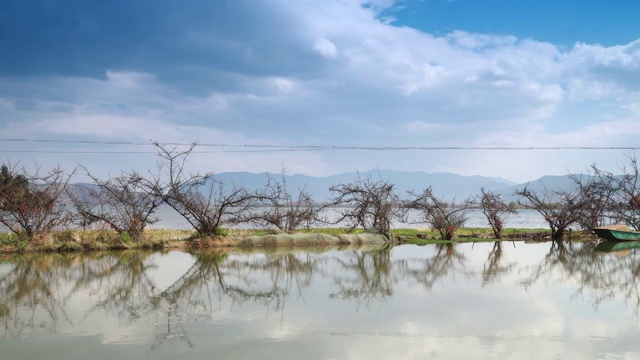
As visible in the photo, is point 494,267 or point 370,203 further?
point 370,203

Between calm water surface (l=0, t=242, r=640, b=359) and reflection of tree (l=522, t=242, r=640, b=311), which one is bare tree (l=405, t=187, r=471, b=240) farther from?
calm water surface (l=0, t=242, r=640, b=359)

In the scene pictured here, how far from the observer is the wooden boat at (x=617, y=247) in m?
20.9

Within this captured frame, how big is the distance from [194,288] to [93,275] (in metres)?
3.25

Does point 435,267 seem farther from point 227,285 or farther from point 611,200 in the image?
point 611,200

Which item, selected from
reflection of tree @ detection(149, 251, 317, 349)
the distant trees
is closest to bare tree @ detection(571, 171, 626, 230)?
the distant trees

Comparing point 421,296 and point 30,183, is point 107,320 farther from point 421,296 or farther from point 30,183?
point 30,183

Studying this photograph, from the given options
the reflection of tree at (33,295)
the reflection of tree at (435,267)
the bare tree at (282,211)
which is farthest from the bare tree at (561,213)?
the reflection of tree at (33,295)

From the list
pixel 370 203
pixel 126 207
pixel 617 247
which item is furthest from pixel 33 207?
pixel 617 247

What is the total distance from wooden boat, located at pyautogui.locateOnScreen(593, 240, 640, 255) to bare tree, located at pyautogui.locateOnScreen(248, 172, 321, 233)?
11.1 meters

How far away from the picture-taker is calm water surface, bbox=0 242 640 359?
24.7 ft

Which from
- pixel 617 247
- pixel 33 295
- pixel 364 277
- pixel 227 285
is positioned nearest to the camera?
pixel 33 295

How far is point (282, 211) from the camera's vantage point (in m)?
24.6

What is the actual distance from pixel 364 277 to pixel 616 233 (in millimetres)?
15527

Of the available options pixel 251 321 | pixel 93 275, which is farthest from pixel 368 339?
pixel 93 275
